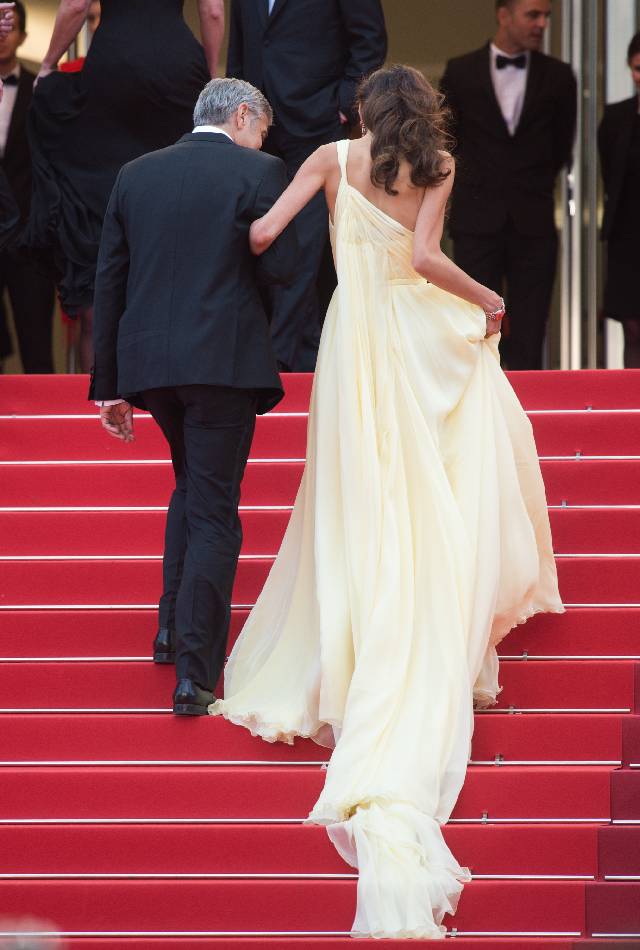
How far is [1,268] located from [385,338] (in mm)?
3840

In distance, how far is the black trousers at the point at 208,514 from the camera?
18.7ft

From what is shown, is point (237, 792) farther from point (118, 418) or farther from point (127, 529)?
point (127, 529)

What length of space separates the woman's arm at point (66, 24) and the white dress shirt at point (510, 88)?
2.31 metres

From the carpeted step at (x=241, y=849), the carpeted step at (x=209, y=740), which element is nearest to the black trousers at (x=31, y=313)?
the carpeted step at (x=209, y=740)

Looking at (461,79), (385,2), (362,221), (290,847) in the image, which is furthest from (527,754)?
(385,2)

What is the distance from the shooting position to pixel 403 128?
576 centimetres

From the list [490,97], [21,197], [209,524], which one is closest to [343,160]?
[209,524]

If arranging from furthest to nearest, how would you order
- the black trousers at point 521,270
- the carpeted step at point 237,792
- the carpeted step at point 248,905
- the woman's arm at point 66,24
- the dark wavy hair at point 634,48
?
the black trousers at point 521,270 < the dark wavy hair at point 634,48 < the woman's arm at point 66,24 < the carpeted step at point 237,792 < the carpeted step at point 248,905

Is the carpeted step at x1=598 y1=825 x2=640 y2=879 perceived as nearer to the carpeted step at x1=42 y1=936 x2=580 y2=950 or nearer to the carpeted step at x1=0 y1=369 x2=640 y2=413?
the carpeted step at x1=42 y1=936 x2=580 y2=950

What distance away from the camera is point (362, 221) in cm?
591

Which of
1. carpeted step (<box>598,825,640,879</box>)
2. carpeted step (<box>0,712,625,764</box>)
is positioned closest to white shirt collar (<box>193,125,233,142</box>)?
carpeted step (<box>0,712,625,764</box>)

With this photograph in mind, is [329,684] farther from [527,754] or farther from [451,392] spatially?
→ [451,392]

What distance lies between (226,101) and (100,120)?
2.69m

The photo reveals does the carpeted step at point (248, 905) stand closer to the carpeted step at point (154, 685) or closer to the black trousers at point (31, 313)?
the carpeted step at point (154, 685)
